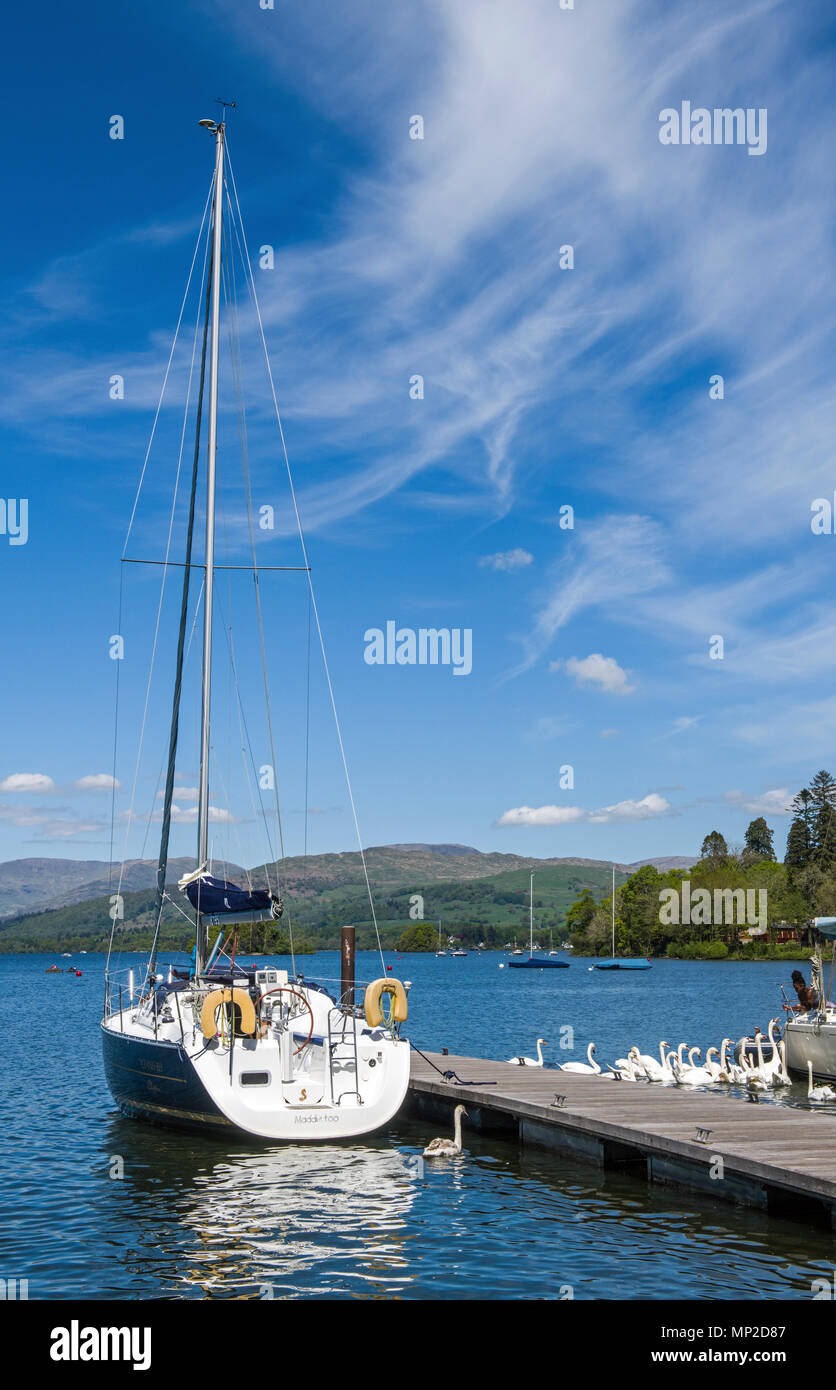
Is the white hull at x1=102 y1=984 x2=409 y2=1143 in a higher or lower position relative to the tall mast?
lower

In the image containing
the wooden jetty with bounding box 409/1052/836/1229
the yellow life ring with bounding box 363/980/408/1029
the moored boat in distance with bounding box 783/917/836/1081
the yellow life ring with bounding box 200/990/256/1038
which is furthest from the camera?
the moored boat in distance with bounding box 783/917/836/1081

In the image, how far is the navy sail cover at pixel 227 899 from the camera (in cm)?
2228

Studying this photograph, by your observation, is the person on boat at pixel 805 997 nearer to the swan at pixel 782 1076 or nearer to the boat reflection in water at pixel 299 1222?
the swan at pixel 782 1076

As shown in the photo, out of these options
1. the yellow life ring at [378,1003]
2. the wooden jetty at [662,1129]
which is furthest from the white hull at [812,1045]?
the yellow life ring at [378,1003]

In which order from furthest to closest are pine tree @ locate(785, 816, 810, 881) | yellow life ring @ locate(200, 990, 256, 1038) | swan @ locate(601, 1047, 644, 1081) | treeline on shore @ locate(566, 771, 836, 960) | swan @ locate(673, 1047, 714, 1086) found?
pine tree @ locate(785, 816, 810, 881)
treeline on shore @ locate(566, 771, 836, 960)
swan @ locate(673, 1047, 714, 1086)
swan @ locate(601, 1047, 644, 1081)
yellow life ring @ locate(200, 990, 256, 1038)

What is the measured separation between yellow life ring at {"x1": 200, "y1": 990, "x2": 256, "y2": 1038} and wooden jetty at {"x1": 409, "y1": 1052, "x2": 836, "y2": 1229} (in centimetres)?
565

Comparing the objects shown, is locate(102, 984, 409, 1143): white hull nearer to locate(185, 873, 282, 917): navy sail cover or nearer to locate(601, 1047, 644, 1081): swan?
locate(185, 873, 282, 917): navy sail cover

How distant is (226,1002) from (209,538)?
10956 mm

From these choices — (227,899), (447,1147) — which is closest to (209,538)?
(227,899)

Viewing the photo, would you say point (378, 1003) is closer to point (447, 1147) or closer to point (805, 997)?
point (447, 1147)

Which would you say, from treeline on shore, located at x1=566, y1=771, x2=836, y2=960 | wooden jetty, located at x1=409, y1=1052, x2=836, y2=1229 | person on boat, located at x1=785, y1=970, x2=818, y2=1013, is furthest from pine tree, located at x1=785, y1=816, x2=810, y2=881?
wooden jetty, located at x1=409, y1=1052, x2=836, y2=1229

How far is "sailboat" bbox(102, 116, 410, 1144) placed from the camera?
64.5 ft
